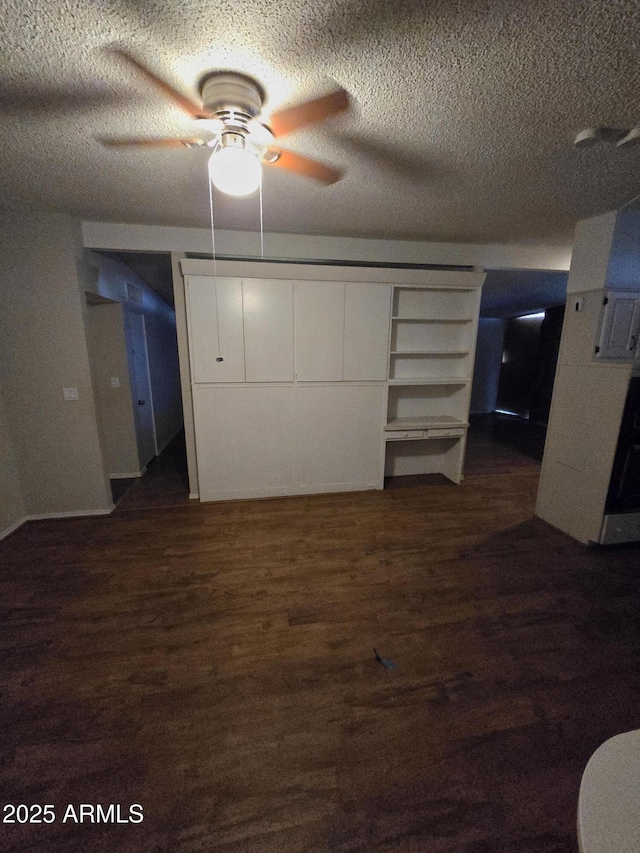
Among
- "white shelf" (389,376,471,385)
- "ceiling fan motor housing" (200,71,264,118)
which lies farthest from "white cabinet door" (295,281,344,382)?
"ceiling fan motor housing" (200,71,264,118)

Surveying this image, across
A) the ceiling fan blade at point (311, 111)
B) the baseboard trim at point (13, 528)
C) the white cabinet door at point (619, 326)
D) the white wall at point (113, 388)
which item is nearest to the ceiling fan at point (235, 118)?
the ceiling fan blade at point (311, 111)

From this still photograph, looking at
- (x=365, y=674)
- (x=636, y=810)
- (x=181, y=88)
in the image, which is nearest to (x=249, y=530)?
(x=365, y=674)

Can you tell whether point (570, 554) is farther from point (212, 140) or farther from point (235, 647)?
point (212, 140)

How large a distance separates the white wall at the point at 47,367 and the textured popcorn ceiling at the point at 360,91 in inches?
12.8

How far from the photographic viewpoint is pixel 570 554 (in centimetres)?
245

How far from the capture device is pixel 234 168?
48.6 inches

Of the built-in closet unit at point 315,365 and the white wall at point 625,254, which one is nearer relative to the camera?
the white wall at point 625,254

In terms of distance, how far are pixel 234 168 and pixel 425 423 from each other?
289 cm

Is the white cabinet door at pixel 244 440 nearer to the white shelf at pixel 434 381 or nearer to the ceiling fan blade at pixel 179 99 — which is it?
the white shelf at pixel 434 381

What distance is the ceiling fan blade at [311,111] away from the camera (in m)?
1.13

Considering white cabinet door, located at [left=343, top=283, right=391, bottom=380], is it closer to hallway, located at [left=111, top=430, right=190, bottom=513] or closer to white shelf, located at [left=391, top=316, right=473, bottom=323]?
white shelf, located at [left=391, top=316, right=473, bottom=323]

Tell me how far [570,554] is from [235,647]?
99.7 inches

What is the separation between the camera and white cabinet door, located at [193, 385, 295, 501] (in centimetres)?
311

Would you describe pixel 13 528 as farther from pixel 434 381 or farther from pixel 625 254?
pixel 625 254
